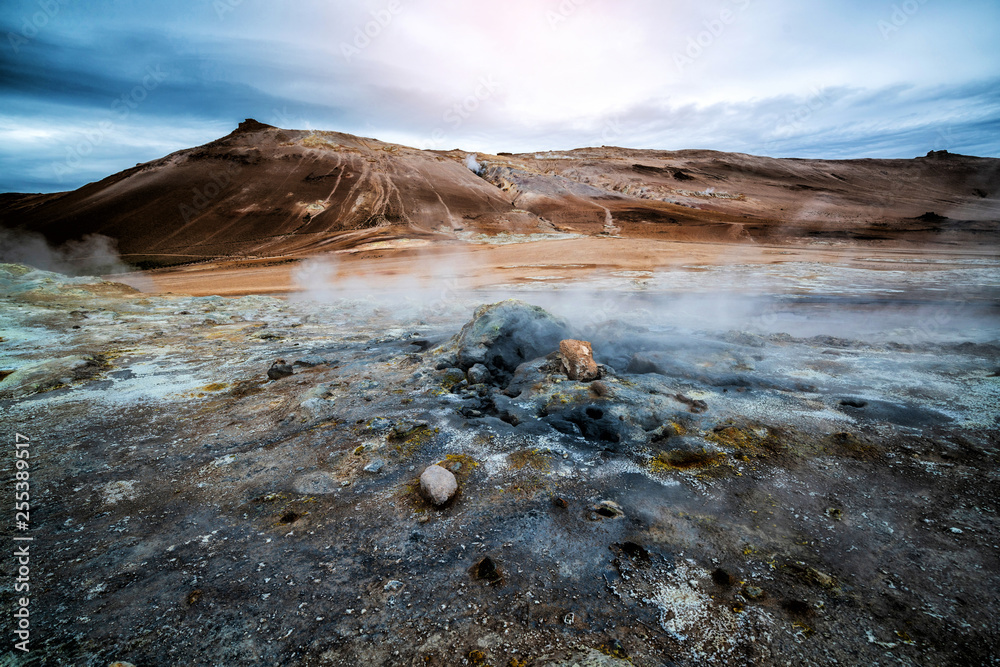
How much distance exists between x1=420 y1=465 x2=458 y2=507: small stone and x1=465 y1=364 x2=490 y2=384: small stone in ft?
5.75

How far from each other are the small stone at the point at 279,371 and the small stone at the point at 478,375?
217 centimetres

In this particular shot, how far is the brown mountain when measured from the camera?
28828 millimetres

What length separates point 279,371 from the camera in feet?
15.6

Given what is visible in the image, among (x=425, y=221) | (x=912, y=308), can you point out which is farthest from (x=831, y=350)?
(x=425, y=221)

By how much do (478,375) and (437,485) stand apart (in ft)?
6.50

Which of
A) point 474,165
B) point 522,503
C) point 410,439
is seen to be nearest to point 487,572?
point 522,503

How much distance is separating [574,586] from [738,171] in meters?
68.4

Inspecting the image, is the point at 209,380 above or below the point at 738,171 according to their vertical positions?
below

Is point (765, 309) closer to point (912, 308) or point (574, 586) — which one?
point (912, 308)

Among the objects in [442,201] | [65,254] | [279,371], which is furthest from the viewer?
[442,201]

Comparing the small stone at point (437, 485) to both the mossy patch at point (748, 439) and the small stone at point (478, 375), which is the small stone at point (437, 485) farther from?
the mossy patch at point (748, 439)

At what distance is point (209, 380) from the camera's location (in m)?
4.61

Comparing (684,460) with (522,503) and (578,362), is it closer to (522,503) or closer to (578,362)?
(522,503)

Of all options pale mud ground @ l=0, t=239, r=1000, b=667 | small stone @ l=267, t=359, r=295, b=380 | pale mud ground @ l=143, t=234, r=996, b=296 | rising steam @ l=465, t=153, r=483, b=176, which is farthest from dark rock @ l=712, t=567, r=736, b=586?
rising steam @ l=465, t=153, r=483, b=176
